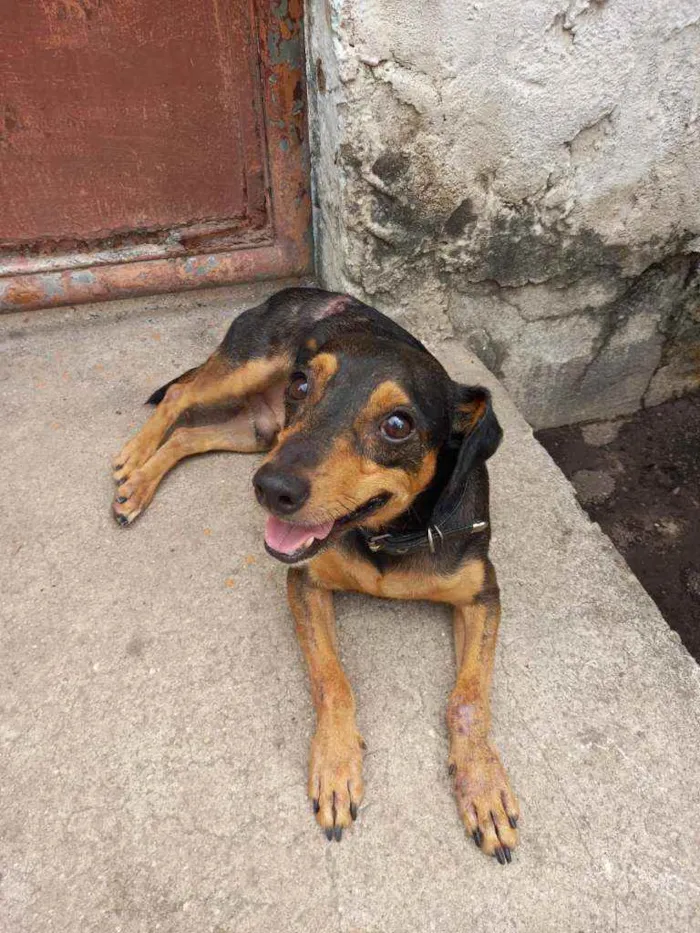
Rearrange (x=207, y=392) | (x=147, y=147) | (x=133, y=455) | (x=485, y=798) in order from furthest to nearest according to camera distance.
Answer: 1. (x=147, y=147)
2. (x=207, y=392)
3. (x=133, y=455)
4. (x=485, y=798)

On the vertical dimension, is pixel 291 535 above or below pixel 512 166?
below

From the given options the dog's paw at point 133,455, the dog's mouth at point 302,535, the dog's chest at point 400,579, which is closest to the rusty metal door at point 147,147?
the dog's paw at point 133,455

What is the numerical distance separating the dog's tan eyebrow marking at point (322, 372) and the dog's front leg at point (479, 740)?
3.02 ft

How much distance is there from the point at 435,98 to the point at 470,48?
0.23m

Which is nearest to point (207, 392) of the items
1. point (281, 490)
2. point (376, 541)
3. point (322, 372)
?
point (322, 372)

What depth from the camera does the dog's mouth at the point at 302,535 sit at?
1.98 m

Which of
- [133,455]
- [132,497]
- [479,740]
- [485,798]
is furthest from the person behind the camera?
[133,455]

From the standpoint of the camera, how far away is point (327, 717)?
2.11 meters

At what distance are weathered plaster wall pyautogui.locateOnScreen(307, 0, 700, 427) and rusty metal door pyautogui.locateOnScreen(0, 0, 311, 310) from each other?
9.1 inches

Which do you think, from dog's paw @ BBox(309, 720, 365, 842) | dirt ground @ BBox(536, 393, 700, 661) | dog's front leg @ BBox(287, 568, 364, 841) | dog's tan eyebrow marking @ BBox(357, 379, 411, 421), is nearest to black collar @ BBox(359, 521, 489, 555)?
dog's front leg @ BBox(287, 568, 364, 841)

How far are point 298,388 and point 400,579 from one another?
2.46ft

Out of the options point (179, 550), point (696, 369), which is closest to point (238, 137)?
point (179, 550)

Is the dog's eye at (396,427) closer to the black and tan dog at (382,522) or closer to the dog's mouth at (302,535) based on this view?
the black and tan dog at (382,522)

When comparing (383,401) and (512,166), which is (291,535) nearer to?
(383,401)
